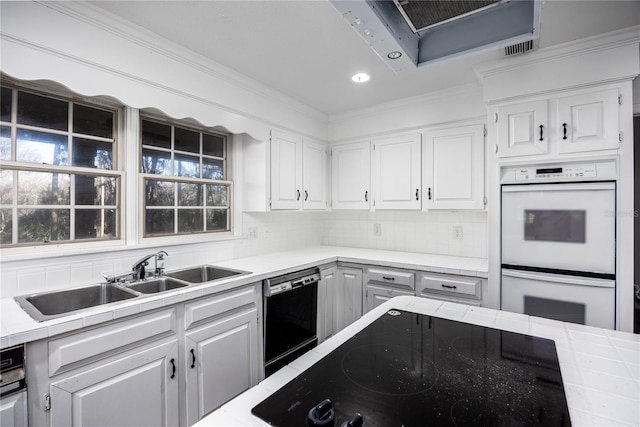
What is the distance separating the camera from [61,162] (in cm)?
179

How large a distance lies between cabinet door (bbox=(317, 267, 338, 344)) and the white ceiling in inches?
66.0

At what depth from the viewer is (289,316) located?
2.38 m

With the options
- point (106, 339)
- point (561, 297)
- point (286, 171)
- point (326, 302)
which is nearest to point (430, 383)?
point (106, 339)

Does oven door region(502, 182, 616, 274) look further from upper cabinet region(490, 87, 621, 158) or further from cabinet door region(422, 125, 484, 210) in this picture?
cabinet door region(422, 125, 484, 210)

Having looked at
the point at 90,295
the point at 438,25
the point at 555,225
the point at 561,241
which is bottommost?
the point at 90,295

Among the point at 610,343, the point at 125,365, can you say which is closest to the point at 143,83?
the point at 125,365

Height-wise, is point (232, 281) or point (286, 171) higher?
point (286, 171)

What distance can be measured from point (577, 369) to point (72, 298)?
7.43ft

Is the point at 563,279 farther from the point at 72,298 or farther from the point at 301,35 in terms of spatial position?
A: the point at 72,298

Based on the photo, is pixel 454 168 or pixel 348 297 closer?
pixel 454 168

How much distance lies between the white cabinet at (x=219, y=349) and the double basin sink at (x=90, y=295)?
0.20 m

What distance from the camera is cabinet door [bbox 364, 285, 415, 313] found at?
2.66m

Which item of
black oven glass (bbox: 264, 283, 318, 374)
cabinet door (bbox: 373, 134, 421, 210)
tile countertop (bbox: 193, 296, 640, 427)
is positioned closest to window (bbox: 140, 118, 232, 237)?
black oven glass (bbox: 264, 283, 318, 374)

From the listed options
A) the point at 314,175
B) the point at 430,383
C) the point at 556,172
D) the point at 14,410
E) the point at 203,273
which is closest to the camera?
the point at 430,383
